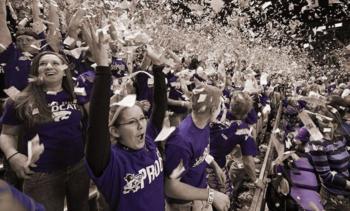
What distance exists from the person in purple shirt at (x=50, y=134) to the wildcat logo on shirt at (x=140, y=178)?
828 mm

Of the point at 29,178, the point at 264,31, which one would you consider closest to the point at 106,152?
the point at 29,178

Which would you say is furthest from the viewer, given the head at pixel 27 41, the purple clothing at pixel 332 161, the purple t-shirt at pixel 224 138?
the purple clothing at pixel 332 161

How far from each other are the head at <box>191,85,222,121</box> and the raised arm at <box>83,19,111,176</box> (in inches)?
40.3

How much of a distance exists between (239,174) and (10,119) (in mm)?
2730

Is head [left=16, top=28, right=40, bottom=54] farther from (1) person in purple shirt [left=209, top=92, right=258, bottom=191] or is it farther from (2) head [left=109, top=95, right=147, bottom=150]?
(1) person in purple shirt [left=209, top=92, right=258, bottom=191]

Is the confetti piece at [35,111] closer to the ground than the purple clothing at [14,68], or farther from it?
closer to the ground

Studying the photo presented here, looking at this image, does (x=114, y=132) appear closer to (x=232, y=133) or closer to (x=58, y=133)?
(x=58, y=133)

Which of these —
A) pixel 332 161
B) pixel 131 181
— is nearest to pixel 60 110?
pixel 131 181

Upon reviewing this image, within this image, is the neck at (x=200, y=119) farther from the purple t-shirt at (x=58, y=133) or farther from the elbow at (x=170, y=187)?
the purple t-shirt at (x=58, y=133)

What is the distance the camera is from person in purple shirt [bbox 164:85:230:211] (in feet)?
8.07

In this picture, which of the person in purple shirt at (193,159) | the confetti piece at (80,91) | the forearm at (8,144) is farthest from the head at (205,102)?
the forearm at (8,144)

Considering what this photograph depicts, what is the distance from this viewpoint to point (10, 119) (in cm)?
Answer: 258

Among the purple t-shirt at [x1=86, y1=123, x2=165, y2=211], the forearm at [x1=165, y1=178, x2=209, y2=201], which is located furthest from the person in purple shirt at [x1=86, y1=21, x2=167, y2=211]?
the forearm at [x1=165, y1=178, x2=209, y2=201]

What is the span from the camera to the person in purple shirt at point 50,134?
8.39ft
